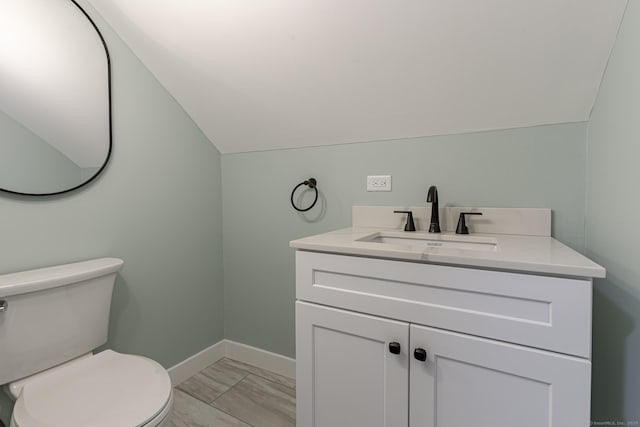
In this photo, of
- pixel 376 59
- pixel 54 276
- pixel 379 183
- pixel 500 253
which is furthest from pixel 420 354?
pixel 54 276

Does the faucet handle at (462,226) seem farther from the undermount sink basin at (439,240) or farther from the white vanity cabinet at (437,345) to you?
the white vanity cabinet at (437,345)

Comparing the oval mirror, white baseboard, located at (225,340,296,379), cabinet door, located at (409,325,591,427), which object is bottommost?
white baseboard, located at (225,340,296,379)

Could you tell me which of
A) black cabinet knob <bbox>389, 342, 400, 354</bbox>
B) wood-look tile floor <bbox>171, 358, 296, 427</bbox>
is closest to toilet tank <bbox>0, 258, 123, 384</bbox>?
wood-look tile floor <bbox>171, 358, 296, 427</bbox>

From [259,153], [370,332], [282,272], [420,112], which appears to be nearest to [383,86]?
[420,112]

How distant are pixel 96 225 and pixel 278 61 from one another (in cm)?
110

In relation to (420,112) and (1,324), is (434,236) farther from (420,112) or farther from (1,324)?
(1,324)

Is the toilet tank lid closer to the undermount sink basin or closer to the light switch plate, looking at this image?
the undermount sink basin

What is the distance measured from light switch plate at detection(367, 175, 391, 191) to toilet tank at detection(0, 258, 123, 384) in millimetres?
1199

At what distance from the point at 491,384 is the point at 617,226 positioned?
611 mm

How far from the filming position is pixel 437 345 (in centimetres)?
95

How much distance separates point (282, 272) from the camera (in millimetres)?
1924

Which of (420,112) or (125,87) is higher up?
(125,87)

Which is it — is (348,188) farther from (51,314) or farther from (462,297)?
(51,314)

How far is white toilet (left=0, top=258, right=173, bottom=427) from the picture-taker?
924 millimetres
